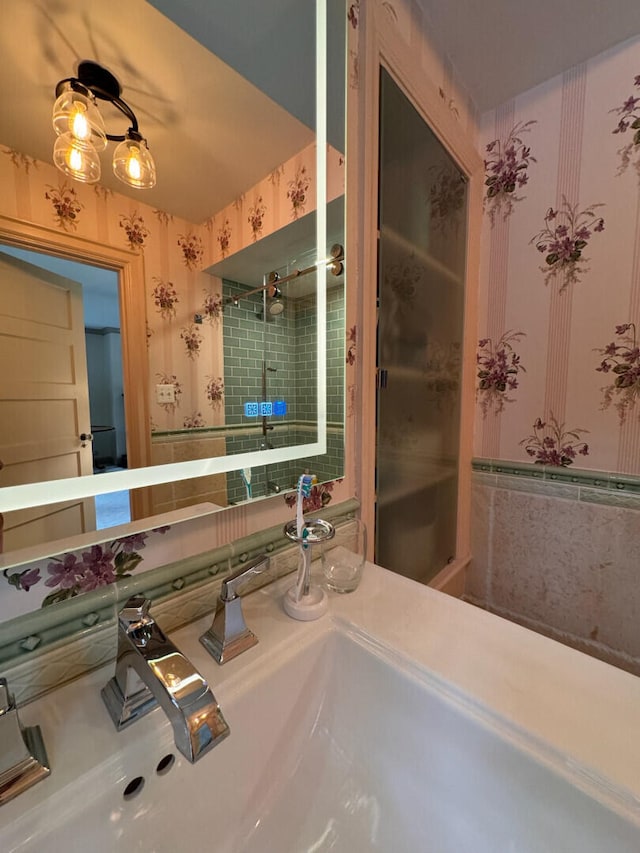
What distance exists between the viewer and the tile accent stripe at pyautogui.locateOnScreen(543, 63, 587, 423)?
102cm

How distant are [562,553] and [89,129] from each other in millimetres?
1538

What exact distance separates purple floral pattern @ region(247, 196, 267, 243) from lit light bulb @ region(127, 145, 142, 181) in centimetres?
20

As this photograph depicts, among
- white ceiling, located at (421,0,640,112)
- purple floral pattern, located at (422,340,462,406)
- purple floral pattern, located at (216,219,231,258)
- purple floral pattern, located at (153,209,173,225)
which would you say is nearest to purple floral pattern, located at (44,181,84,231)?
purple floral pattern, located at (153,209,173,225)

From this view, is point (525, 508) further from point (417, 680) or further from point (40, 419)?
point (40, 419)

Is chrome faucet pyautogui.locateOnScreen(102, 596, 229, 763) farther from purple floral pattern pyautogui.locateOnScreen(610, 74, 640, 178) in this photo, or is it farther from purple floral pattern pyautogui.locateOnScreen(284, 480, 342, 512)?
purple floral pattern pyautogui.locateOnScreen(610, 74, 640, 178)

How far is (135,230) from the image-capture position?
49 centimetres

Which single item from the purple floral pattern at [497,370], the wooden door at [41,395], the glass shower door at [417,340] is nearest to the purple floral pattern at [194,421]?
the wooden door at [41,395]

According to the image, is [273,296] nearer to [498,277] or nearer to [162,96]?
[162,96]

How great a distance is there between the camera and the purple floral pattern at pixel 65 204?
409 millimetres

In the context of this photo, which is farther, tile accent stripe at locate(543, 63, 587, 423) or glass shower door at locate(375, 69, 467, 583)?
tile accent stripe at locate(543, 63, 587, 423)

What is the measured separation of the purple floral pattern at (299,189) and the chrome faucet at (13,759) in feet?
2.72

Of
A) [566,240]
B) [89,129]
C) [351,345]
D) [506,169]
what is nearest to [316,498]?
[351,345]

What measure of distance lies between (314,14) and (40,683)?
1.15m

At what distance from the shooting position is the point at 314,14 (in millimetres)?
633
